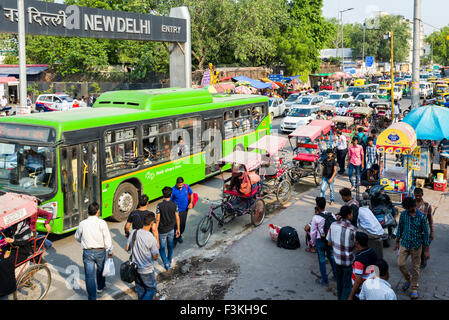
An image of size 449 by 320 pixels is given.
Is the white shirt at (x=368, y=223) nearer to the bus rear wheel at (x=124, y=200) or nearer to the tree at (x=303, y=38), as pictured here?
the bus rear wheel at (x=124, y=200)

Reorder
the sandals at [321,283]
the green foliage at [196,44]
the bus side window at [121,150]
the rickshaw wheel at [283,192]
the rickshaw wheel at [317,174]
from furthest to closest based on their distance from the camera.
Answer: the green foliage at [196,44], the rickshaw wheel at [317,174], the rickshaw wheel at [283,192], the bus side window at [121,150], the sandals at [321,283]

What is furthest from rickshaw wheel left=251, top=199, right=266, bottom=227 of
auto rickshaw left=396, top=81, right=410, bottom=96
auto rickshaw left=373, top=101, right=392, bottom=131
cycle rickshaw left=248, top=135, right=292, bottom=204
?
auto rickshaw left=396, top=81, right=410, bottom=96

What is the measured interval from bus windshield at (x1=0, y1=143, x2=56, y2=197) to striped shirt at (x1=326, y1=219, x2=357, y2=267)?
19.5 feet

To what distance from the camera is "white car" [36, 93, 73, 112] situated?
3478 centimetres

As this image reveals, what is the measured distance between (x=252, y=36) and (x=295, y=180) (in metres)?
31.8

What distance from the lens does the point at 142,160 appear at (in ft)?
39.5

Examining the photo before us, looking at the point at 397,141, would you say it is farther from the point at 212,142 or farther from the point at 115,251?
the point at 115,251

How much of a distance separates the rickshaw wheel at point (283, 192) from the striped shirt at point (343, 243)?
6148mm

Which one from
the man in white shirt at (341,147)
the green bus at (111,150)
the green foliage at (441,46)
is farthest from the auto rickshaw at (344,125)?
the green foliage at (441,46)

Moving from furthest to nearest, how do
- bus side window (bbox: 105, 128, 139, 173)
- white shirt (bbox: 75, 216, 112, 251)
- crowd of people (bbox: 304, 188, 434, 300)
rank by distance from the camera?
bus side window (bbox: 105, 128, 139, 173) → white shirt (bbox: 75, 216, 112, 251) → crowd of people (bbox: 304, 188, 434, 300)

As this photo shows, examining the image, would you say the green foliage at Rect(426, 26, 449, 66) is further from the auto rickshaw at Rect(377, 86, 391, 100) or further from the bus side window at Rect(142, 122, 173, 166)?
the bus side window at Rect(142, 122, 173, 166)

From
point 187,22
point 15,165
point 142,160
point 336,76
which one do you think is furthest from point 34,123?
point 336,76

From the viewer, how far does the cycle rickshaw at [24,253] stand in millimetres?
7176

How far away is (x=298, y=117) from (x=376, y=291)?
71.8 ft
